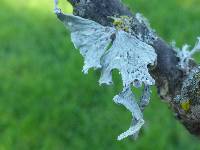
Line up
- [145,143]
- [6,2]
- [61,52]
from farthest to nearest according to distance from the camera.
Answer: [6,2]
[61,52]
[145,143]

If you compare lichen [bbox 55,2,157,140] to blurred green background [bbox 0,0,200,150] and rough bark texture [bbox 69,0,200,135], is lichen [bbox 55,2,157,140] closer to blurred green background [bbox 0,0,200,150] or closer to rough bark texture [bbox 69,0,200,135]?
rough bark texture [bbox 69,0,200,135]

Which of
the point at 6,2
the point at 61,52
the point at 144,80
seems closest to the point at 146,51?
the point at 144,80

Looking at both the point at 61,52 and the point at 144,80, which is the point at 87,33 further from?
the point at 61,52

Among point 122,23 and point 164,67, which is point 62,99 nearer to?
point 164,67

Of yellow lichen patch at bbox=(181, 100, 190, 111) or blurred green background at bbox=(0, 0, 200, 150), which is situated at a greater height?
yellow lichen patch at bbox=(181, 100, 190, 111)

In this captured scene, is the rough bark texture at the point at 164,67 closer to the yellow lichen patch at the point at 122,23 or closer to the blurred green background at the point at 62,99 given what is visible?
the yellow lichen patch at the point at 122,23

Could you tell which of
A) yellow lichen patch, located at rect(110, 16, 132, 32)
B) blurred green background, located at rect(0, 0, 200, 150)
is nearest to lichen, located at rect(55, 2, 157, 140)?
yellow lichen patch, located at rect(110, 16, 132, 32)
